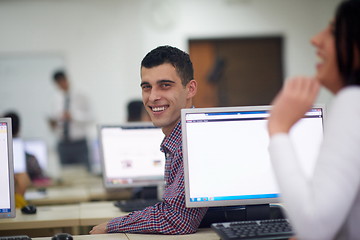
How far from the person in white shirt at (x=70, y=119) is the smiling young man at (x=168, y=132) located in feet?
15.8

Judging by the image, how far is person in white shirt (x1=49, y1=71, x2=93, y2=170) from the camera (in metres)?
6.74

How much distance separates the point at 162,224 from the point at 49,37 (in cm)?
590

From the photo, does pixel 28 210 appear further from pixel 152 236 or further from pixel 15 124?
pixel 152 236

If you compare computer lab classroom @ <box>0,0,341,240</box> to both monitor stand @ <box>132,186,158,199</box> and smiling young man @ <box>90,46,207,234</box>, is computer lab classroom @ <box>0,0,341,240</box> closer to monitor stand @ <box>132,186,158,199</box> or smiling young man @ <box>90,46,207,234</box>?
monitor stand @ <box>132,186,158,199</box>

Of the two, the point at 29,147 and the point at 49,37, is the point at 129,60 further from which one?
the point at 29,147

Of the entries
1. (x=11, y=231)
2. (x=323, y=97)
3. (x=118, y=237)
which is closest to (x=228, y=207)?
(x=118, y=237)

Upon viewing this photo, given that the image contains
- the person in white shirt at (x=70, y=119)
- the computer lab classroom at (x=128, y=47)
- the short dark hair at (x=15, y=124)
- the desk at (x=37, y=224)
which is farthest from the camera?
the computer lab classroom at (x=128, y=47)

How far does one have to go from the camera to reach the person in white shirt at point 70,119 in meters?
6.74

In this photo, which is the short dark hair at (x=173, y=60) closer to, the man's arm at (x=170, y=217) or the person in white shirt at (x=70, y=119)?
the man's arm at (x=170, y=217)

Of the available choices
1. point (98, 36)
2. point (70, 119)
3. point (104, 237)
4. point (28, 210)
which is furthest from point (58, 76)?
point (104, 237)

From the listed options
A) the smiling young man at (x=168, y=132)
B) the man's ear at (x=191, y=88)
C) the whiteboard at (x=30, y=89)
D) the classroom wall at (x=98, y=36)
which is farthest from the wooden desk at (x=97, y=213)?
the whiteboard at (x=30, y=89)

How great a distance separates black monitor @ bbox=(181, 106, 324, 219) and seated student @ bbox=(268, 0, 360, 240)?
620mm

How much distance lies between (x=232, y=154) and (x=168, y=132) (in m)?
0.28

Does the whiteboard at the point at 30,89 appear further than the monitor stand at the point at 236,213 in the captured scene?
Yes
